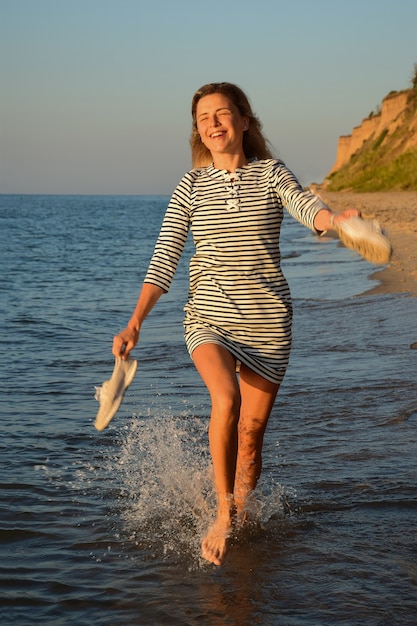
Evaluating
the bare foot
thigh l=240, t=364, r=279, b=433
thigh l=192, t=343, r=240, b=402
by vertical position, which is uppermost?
thigh l=192, t=343, r=240, b=402

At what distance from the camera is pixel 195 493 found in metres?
4.83

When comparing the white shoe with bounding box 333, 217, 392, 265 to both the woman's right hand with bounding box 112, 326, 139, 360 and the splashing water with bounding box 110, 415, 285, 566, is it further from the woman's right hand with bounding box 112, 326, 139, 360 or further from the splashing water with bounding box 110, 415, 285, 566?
the splashing water with bounding box 110, 415, 285, 566

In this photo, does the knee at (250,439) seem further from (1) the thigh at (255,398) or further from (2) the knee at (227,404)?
(2) the knee at (227,404)

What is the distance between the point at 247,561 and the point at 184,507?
31.1 inches

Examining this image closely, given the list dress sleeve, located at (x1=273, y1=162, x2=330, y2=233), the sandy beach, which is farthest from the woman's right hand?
the sandy beach

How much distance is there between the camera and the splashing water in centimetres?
436

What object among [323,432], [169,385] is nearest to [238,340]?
[323,432]

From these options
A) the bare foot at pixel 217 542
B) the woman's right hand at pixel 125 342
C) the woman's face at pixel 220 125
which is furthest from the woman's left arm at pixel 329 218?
the bare foot at pixel 217 542

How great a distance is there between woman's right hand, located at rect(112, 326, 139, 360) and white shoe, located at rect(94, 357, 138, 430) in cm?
3

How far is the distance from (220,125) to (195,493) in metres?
1.94

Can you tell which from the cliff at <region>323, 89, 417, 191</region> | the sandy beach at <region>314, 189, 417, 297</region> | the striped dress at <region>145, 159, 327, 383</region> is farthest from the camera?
the cliff at <region>323, 89, 417, 191</region>

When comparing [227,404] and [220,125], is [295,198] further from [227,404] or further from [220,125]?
[227,404]

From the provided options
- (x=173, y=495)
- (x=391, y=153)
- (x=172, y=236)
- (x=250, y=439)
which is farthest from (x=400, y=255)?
(x=391, y=153)

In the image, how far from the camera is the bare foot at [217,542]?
155 inches
